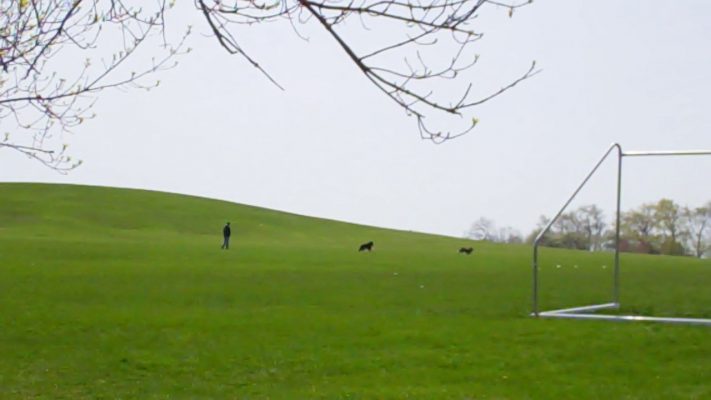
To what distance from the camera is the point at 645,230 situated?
1752 centimetres

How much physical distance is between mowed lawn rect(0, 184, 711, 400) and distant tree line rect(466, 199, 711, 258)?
1.16 metres

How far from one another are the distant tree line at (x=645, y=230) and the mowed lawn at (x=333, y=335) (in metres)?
1.16

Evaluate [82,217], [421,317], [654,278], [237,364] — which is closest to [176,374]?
[237,364]

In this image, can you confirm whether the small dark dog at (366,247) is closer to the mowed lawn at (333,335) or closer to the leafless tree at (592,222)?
the mowed lawn at (333,335)

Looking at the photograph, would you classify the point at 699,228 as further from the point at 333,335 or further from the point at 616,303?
the point at 333,335

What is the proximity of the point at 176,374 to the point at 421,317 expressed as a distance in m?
5.76

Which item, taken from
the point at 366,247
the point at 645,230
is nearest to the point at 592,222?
the point at 645,230

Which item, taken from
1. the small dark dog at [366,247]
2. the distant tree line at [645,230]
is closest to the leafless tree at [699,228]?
the distant tree line at [645,230]

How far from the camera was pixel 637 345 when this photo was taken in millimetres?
13484

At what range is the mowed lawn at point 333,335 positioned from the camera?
36.2 feet

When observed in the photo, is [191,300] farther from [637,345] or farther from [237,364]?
[637,345]

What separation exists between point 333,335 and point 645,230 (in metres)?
6.23

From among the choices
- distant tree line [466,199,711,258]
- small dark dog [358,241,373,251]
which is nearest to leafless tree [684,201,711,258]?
distant tree line [466,199,711,258]

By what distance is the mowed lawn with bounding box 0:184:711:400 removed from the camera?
1105 centimetres
